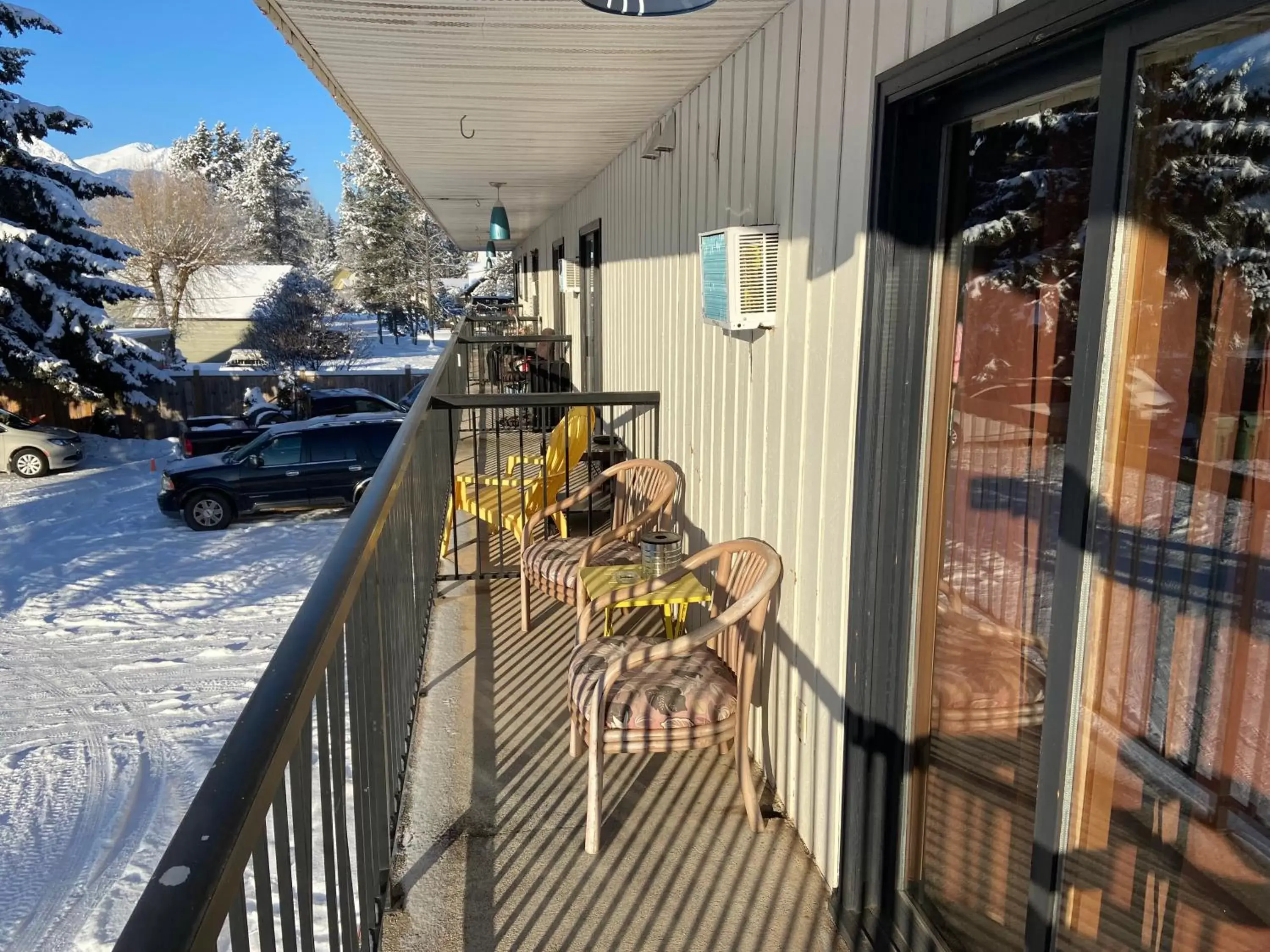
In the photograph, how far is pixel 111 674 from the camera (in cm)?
787

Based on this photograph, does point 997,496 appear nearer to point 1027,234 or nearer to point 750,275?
point 1027,234

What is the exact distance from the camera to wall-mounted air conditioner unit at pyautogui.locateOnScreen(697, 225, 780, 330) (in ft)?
8.74

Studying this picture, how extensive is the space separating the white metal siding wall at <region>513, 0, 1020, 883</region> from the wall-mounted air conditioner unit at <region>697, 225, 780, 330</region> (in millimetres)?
50

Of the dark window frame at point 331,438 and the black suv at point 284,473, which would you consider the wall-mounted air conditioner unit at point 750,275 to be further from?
the dark window frame at point 331,438

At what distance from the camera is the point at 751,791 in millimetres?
2535

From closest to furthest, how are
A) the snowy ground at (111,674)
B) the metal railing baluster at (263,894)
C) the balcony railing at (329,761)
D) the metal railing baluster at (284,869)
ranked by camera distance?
the balcony railing at (329,761) < the metal railing baluster at (263,894) < the metal railing baluster at (284,869) < the snowy ground at (111,674)

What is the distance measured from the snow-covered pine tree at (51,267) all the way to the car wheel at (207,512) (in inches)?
296

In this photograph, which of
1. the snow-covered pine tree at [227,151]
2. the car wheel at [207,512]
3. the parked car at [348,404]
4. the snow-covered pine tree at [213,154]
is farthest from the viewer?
the snow-covered pine tree at [227,151]

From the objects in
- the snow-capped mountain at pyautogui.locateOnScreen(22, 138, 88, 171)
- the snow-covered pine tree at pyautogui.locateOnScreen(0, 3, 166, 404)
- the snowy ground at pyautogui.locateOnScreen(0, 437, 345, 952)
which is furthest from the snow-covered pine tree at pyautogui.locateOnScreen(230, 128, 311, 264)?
the snowy ground at pyautogui.locateOnScreen(0, 437, 345, 952)

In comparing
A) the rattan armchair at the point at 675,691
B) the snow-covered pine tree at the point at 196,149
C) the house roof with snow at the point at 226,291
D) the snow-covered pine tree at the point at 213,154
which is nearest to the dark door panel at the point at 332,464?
the rattan armchair at the point at 675,691

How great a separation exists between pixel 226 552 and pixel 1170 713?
11.8 metres

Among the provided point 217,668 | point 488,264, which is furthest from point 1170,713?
point 488,264

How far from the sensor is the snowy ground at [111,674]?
4.91m

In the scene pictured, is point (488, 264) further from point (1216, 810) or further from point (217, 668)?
point (1216, 810)
